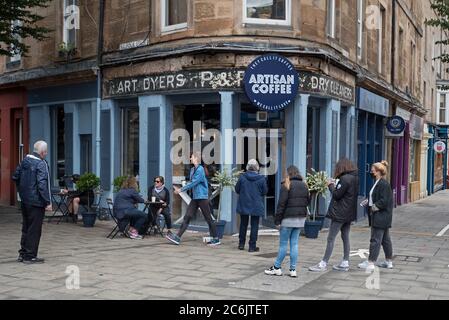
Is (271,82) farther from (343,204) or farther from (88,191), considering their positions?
(88,191)

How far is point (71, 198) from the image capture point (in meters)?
14.8

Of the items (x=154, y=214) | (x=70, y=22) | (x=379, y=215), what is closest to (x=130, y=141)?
(x=154, y=214)

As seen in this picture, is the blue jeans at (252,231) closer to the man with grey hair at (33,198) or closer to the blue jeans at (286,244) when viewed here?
the blue jeans at (286,244)

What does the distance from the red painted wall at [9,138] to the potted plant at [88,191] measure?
5.30m

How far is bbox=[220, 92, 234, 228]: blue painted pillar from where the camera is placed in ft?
41.6

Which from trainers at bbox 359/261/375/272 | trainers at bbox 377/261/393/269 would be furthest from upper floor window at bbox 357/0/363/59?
trainers at bbox 359/261/375/272

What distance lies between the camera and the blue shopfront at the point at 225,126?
1277 cm

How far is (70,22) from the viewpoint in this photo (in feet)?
55.2

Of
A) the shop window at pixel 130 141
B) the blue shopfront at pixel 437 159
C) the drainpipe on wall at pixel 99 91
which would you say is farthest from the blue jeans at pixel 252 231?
the blue shopfront at pixel 437 159

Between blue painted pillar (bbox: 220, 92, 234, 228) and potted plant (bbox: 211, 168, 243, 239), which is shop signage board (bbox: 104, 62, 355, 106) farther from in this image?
potted plant (bbox: 211, 168, 243, 239)

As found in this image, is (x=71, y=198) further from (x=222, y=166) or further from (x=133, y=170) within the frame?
(x=222, y=166)

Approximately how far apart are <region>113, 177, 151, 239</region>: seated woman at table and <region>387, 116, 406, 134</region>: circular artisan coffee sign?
466 inches

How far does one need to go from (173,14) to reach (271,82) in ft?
10.1
